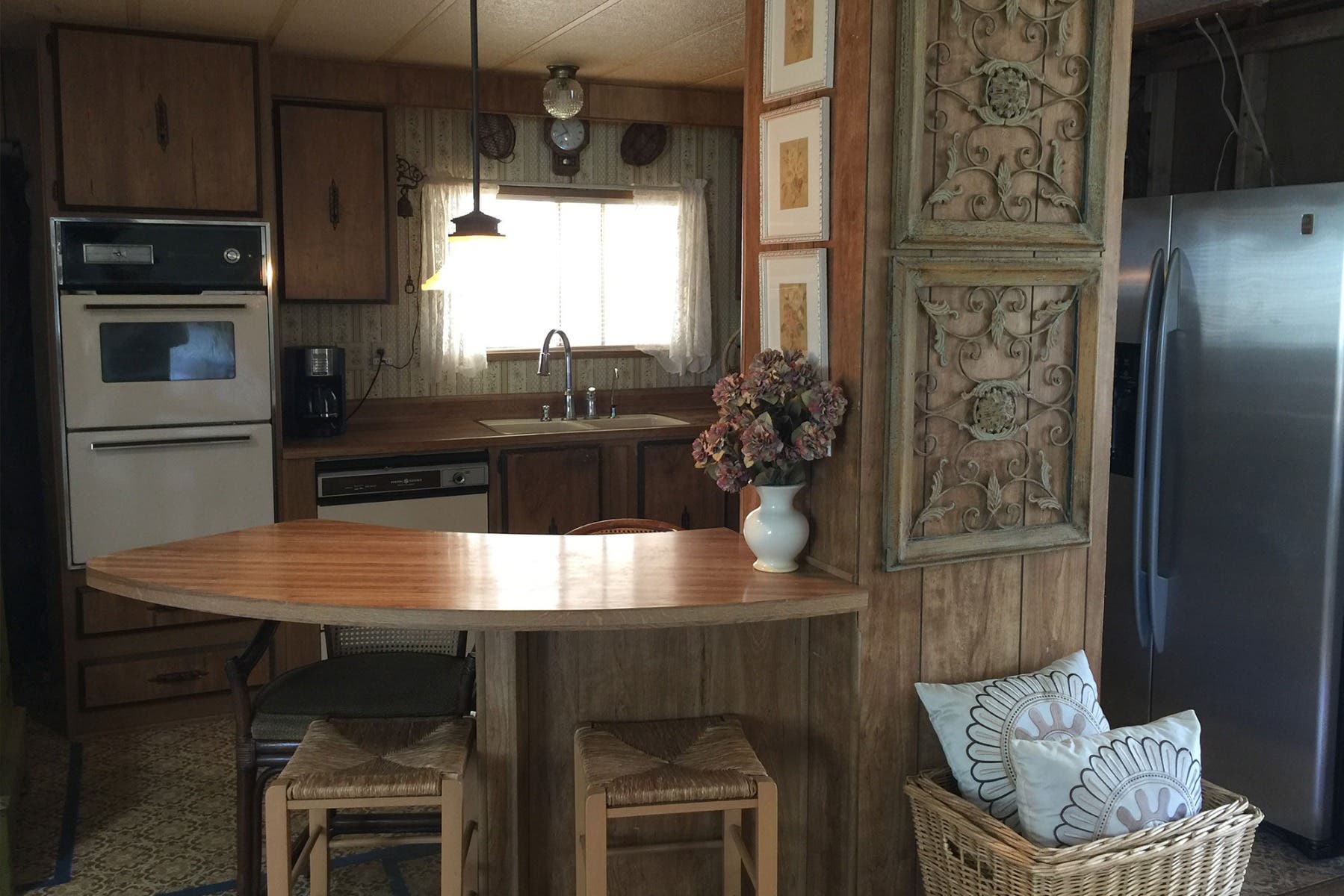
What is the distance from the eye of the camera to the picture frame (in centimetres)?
234

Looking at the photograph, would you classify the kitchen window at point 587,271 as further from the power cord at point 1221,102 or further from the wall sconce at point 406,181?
the power cord at point 1221,102

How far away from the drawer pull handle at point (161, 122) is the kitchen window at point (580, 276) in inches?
45.9

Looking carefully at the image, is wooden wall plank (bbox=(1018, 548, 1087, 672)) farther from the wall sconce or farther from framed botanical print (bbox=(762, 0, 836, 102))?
the wall sconce

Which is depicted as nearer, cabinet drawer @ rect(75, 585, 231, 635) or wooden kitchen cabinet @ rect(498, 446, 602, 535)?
cabinet drawer @ rect(75, 585, 231, 635)

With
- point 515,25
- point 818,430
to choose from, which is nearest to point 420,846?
point 818,430

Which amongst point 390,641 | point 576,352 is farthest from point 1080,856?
point 576,352

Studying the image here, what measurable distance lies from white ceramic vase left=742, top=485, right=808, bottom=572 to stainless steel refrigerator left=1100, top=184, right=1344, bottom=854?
1511 mm

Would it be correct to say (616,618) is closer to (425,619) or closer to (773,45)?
(425,619)

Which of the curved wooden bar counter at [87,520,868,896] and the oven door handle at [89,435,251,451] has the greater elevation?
the oven door handle at [89,435,251,451]

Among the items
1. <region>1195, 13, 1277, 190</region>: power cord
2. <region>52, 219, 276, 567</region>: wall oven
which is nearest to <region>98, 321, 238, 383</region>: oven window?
<region>52, 219, 276, 567</region>: wall oven

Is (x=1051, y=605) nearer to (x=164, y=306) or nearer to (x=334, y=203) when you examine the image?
(x=164, y=306)

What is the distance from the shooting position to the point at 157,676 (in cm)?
411

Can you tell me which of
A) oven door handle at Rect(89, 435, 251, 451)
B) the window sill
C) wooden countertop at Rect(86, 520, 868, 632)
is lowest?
wooden countertop at Rect(86, 520, 868, 632)

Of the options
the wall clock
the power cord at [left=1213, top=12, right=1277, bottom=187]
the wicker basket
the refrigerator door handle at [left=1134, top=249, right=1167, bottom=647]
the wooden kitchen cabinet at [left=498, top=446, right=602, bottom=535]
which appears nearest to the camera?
the wicker basket
